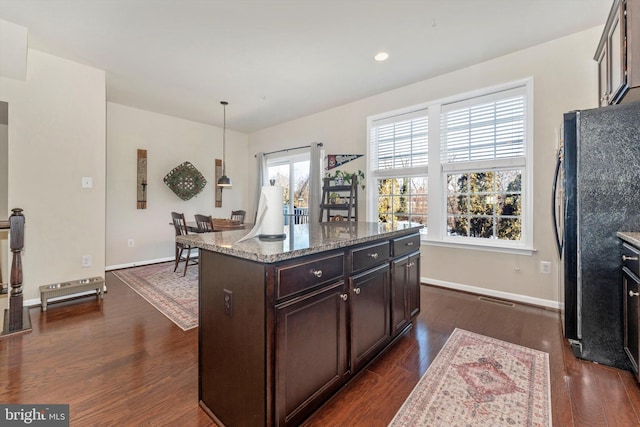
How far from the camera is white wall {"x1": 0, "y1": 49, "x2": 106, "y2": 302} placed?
9.53 feet

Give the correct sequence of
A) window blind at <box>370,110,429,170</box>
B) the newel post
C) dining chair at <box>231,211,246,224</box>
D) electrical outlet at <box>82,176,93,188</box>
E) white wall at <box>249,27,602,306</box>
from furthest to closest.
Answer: dining chair at <box>231,211,246,224</box>, window blind at <box>370,110,429,170</box>, electrical outlet at <box>82,176,93,188</box>, white wall at <box>249,27,602,306</box>, the newel post

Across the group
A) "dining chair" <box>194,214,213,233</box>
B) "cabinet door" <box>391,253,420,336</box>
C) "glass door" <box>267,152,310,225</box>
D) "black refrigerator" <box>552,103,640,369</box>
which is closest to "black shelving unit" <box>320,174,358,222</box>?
"glass door" <box>267,152,310,225</box>

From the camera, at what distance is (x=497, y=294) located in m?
3.18

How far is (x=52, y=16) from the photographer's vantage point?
7.88 feet

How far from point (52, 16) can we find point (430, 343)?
161 inches

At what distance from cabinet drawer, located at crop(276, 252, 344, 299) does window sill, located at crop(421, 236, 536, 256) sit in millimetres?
2447

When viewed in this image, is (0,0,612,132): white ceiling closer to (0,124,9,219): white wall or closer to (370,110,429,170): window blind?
(370,110,429,170): window blind

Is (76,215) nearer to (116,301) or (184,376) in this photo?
(116,301)

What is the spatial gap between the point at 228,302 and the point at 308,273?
0.39 metres

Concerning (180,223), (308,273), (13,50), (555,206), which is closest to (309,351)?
(308,273)

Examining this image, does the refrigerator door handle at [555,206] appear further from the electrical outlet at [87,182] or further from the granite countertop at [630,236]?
the electrical outlet at [87,182]

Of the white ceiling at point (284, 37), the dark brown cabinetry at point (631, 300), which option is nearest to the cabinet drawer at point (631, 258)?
the dark brown cabinetry at point (631, 300)

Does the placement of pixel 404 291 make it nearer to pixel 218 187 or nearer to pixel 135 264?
pixel 135 264

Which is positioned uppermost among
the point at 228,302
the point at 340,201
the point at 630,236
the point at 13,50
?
the point at 13,50
